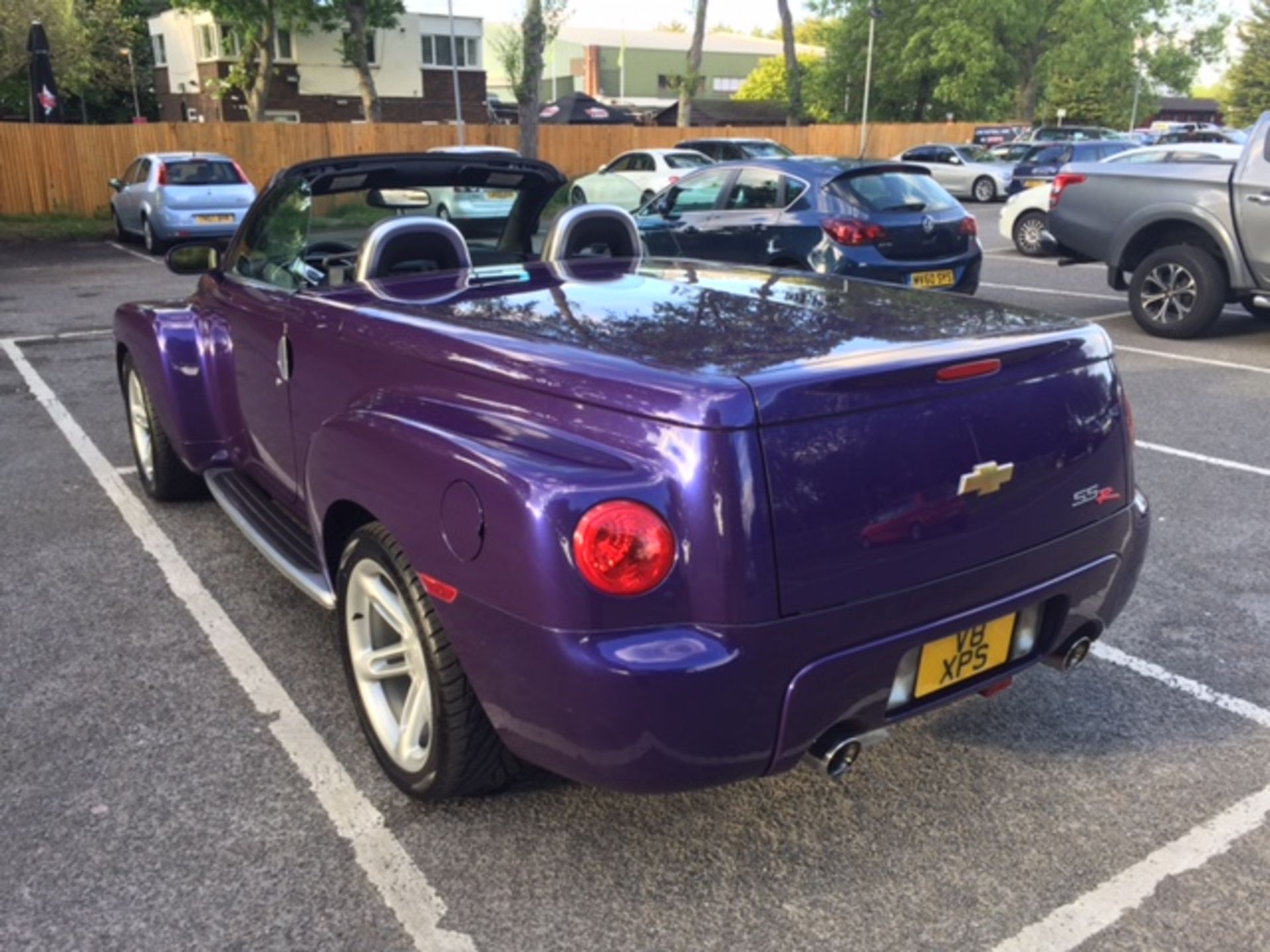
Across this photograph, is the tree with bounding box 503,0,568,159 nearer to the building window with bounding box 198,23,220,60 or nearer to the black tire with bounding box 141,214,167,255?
the black tire with bounding box 141,214,167,255

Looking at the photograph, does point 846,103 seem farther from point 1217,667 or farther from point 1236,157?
point 1217,667

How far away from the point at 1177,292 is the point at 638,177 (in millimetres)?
12877

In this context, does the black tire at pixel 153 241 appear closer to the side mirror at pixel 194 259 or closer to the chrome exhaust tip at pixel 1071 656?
the side mirror at pixel 194 259

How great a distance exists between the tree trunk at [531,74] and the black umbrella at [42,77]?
9803mm

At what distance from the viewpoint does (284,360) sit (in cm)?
345

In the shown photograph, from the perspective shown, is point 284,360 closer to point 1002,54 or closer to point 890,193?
point 890,193

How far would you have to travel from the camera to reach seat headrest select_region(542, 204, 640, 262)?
13.4 ft

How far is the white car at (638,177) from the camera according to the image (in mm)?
20000

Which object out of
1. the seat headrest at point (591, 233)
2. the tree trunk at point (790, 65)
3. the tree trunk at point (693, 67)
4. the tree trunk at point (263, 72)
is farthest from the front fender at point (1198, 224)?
the tree trunk at point (790, 65)

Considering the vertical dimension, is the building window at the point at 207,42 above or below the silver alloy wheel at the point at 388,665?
above

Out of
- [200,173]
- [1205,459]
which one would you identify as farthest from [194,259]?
[200,173]

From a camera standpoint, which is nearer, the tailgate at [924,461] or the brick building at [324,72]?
the tailgate at [924,461]

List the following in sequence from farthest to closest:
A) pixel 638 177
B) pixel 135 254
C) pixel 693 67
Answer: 1. pixel 693 67
2. pixel 638 177
3. pixel 135 254

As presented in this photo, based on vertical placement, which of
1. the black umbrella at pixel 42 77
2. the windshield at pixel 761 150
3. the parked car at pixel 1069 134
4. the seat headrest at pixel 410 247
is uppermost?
the black umbrella at pixel 42 77
